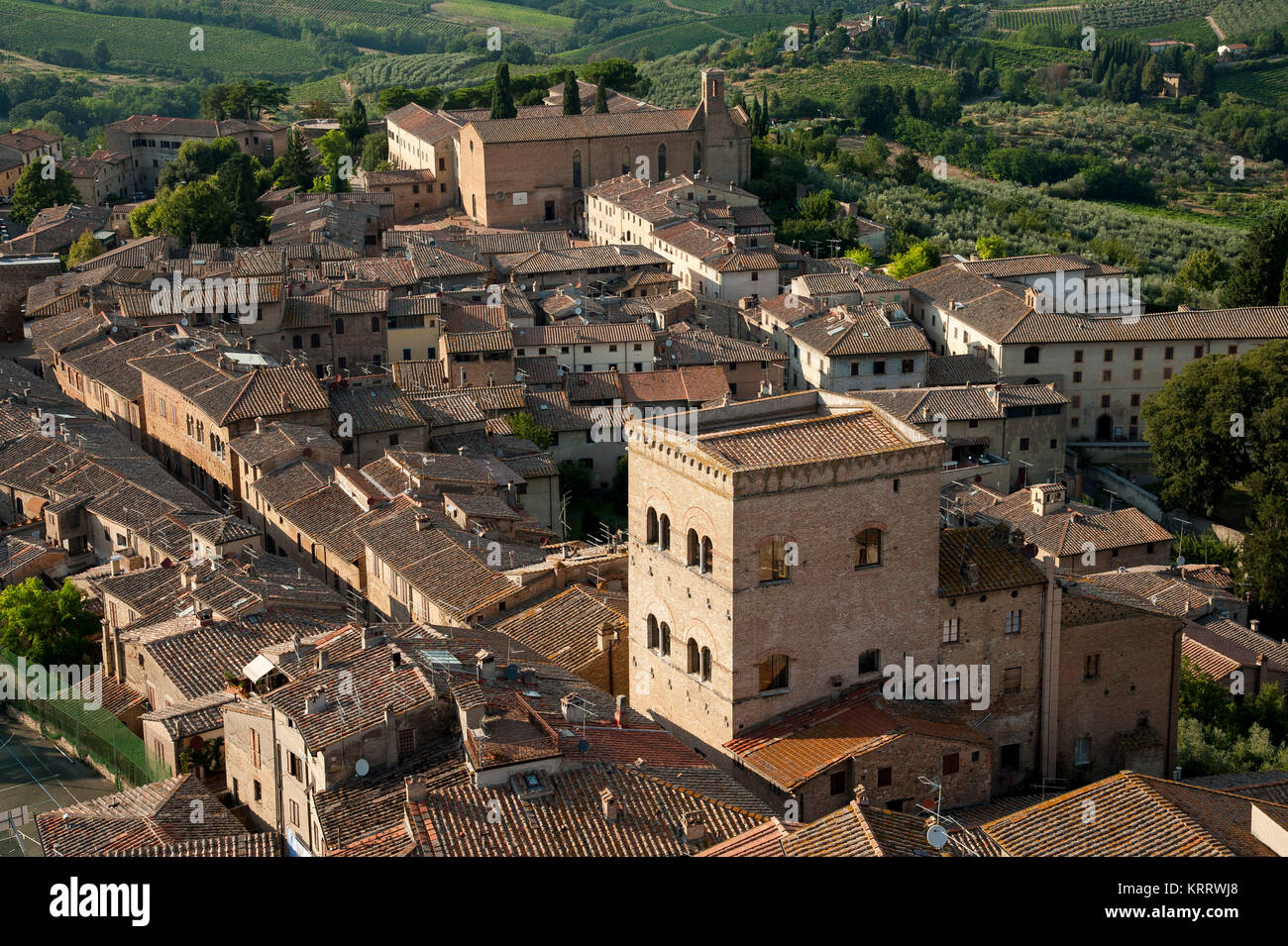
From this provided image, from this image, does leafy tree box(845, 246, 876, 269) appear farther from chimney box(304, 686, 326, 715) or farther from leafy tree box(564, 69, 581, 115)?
chimney box(304, 686, 326, 715)

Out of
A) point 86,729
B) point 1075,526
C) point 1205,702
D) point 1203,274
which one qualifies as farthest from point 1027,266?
point 86,729

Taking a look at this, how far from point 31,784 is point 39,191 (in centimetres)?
6372

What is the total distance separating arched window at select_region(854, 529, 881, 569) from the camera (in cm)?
2759

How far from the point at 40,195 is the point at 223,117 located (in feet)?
68.5

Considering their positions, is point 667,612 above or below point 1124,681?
above

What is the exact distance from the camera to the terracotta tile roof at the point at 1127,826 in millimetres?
21969

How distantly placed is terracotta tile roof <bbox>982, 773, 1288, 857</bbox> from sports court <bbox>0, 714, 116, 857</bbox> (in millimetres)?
15044

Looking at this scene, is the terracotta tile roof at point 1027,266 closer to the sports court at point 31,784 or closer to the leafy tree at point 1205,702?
the leafy tree at point 1205,702

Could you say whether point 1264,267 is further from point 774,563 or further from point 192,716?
point 192,716

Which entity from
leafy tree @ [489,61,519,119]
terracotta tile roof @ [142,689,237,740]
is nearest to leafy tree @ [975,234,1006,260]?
leafy tree @ [489,61,519,119]

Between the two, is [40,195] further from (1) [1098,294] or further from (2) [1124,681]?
(2) [1124,681]

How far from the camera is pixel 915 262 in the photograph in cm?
7638

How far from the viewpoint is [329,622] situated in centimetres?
3234
